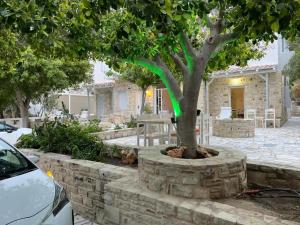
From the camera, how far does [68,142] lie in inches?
255

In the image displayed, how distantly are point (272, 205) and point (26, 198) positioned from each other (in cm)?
283

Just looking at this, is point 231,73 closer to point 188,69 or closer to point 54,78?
point 54,78

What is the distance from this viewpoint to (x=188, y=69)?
15.3 ft

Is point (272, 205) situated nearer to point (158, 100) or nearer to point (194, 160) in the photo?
point (194, 160)

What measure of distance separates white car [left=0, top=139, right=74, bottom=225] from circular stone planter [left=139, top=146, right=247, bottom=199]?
1116 mm

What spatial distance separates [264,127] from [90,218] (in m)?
13.2

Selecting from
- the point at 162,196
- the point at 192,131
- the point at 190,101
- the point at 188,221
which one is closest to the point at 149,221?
the point at 162,196

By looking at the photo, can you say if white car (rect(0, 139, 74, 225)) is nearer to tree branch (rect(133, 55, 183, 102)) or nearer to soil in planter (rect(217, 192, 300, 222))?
soil in planter (rect(217, 192, 300, 222))

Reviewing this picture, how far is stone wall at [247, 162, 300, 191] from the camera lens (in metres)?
4.20

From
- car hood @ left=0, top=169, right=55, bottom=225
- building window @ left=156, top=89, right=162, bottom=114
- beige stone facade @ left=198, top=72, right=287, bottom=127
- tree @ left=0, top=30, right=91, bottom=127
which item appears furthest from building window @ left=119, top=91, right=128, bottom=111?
car hood @ left=0, top=169, right=55, bottom=225

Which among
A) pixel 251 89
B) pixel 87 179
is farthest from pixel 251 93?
pixel 87 179

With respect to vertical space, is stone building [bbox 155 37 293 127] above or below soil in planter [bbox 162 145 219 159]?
above

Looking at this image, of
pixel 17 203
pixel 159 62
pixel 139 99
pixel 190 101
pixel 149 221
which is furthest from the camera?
pixel 139 99

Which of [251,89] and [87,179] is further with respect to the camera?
[251,89]
